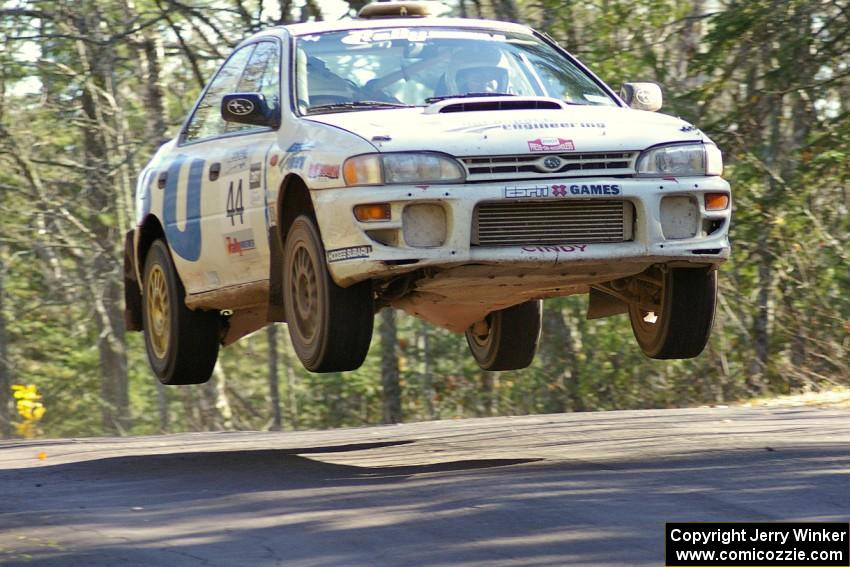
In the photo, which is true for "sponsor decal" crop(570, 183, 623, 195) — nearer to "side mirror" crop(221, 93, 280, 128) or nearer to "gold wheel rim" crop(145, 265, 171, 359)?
"side mirror" crop(221, 93, 280, 128)

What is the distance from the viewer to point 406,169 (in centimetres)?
695

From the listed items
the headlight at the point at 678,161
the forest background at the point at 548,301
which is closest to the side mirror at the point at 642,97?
the headlight at the point at 678,161

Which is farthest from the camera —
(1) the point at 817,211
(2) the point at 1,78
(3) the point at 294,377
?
(3) the point at 294,377

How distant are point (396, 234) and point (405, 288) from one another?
0.58 meters

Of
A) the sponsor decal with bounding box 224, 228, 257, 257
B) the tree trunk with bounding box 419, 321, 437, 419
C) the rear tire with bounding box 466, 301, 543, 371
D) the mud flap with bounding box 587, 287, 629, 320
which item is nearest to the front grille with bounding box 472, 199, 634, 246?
the mud flap with bounding box 587, 287, 629, 320

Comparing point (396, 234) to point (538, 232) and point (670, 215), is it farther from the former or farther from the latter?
point (670, 215)

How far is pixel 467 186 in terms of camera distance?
6.91 metres

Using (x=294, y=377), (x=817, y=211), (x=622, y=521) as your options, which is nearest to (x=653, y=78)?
(x=817, y=211)

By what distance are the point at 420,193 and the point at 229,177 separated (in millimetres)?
1883

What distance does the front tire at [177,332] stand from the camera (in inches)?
371

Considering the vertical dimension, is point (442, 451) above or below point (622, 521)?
below

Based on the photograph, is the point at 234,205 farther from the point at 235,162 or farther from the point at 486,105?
the point at 486,105

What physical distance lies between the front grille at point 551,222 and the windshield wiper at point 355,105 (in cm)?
93

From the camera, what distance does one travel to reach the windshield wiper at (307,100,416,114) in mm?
7691
